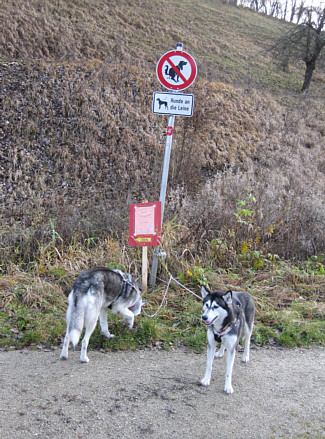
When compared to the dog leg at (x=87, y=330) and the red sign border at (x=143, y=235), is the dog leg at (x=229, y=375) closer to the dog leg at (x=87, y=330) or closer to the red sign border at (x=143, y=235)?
the dog leg at (x=87, y=330)

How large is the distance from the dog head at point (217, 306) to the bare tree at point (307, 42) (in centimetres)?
2780

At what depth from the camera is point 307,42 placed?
89.0 ft

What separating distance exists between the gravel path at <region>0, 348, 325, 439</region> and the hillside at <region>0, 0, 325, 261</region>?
334 centimetres

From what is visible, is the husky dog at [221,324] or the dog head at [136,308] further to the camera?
the dog head at [136,308]

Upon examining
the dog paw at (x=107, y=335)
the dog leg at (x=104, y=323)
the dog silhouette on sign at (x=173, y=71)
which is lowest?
the dog paw at (x=107, y=335)

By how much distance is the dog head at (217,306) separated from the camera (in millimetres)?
3666

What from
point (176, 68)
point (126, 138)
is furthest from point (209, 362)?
point (126, 138)

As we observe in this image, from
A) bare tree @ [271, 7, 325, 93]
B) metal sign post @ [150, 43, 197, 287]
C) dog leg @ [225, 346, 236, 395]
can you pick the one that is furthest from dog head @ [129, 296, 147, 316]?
bare tree @ [271, 7, 325, 93]

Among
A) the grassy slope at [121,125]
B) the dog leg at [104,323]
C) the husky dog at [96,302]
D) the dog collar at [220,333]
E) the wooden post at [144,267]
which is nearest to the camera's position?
the dog collar at [220,333]

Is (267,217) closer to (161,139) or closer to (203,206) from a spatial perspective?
(203,206)

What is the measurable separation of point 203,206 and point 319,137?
50.4 ft

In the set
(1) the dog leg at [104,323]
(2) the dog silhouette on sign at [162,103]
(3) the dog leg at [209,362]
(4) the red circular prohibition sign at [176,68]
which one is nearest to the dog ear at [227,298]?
(3) the dog leg at [209,362]

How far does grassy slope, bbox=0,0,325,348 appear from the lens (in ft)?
17.8

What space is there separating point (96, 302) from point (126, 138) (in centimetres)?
1148
